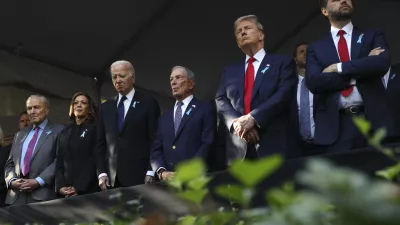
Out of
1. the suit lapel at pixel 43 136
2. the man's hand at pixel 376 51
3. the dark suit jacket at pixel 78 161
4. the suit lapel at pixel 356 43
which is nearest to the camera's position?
the man's hand at pixel 376 51

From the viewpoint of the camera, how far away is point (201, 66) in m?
8.66

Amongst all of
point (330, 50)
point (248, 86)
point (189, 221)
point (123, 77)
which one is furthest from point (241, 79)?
point (189, 221)

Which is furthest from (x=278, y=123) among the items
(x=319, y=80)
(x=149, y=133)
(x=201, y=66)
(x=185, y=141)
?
(x=201, y=66)

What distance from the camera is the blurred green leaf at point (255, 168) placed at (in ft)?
1.44

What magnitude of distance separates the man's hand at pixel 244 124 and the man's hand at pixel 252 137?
25 millimetres

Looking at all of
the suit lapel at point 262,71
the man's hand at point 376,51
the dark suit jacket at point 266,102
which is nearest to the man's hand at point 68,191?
the dark suit jacket at point 266,102

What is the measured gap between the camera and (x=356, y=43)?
4.42m

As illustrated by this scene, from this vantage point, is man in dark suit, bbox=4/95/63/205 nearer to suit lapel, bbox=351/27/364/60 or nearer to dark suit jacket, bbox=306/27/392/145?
dark suit jacket, bbox=306/27/392/145

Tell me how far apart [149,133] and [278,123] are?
4.41ft

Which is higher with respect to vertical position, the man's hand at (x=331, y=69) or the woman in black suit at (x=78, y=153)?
the man's hand at (x=331, y=69)

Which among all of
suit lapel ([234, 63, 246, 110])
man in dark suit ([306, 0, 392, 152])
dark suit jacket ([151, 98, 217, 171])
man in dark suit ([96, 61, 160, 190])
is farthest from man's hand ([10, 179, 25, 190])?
man in dark suit ([306, 0, 392, 152])

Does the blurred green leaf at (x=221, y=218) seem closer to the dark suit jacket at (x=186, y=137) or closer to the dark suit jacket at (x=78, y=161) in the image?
the dark suit jacket at (x=186, y=137)

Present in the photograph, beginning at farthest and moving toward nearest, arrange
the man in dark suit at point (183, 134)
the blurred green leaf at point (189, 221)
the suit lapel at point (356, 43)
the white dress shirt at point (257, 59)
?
the man in dark suit at point (183, 134) → the white dress shirt at point (257, 59) → the suit lapel at point (356, 43) → the blurred green leaf at point (189, 221)

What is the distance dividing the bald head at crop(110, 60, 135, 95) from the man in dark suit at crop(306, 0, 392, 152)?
1771 millimetres
